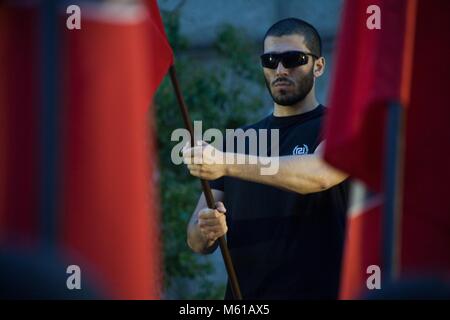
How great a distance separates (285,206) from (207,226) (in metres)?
0.32

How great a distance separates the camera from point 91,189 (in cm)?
244

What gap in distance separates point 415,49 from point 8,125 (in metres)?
1.30

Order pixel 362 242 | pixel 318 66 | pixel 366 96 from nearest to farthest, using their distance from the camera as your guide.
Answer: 1. pixel 366 96
2. pixel 362 242
3. pixel 318 66

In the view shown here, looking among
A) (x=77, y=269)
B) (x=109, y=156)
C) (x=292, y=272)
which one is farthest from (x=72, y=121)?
(x=292, y=272)

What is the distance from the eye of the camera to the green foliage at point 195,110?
6637mm

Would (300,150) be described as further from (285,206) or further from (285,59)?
(285,59)

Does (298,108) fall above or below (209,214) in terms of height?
above

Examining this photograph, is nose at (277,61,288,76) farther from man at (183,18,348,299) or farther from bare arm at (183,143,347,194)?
bare arm at (183,143,347,194)

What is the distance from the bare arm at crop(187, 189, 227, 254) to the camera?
4.45m

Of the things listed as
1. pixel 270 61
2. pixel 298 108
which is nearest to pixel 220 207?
pixel 298 108

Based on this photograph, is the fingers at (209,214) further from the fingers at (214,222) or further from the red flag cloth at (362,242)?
the red flag cloth at (362,242)

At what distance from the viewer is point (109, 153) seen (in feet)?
8.20

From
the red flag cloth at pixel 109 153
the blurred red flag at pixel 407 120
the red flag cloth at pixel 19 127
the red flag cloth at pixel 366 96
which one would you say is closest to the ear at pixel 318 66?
the blurred red flag at pixel 407 120
